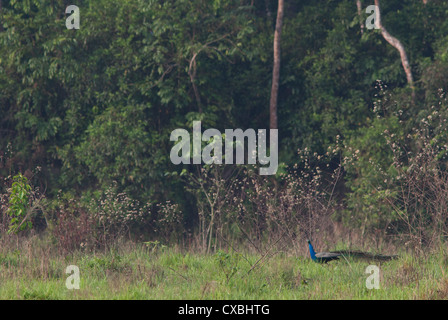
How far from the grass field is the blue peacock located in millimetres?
95

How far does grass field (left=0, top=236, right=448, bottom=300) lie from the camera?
6.12 metres

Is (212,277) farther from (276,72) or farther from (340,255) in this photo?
(276,72)

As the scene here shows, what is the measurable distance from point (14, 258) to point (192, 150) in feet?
19.7

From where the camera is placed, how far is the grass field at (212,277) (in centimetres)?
612

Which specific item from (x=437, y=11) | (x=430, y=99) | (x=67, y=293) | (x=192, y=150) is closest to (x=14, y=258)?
(x=67, y=293)

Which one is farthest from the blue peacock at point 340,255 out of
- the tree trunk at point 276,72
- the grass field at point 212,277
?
the tree trunk at point 276,72

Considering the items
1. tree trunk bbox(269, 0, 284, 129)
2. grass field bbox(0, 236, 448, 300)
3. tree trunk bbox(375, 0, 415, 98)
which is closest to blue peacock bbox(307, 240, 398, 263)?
grass field bbox(0, 236, 448, 300)

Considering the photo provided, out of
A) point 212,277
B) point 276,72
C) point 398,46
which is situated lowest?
point 212,277

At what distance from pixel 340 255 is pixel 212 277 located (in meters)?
2.05

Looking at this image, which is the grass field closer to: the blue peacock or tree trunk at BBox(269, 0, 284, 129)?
the blue peacock

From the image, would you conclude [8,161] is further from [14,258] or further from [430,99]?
[430,99]

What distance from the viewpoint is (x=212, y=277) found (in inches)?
274

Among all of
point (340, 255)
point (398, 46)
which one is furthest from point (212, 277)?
point (398, 46)

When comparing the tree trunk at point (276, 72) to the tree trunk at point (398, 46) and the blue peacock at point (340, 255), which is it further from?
the blue peacock at point (340, 255)
